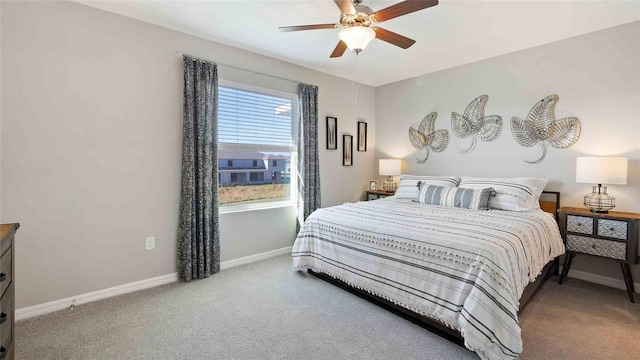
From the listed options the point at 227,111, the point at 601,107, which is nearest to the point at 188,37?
the point at 227,111

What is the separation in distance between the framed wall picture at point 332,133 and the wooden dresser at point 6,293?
3390mm

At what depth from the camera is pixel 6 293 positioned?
142 centimetres

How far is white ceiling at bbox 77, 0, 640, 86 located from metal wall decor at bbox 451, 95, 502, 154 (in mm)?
609

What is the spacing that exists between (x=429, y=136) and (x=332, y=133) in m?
1.42

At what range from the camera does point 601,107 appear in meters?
2.99

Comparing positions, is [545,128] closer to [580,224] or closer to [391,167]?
[580,224]

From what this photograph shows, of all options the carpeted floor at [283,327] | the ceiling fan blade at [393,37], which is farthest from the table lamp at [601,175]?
the ceiling fan blade at [393,37]

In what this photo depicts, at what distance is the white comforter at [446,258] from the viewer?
68.9 inches

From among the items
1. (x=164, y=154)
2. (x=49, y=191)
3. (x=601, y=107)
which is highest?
(x=601, y=107)

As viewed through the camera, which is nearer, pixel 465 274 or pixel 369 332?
pixel 465 274

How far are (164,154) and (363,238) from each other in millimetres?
2071

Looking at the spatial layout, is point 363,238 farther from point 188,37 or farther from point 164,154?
point 188,37

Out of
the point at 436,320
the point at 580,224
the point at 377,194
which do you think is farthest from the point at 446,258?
the point at 377,194

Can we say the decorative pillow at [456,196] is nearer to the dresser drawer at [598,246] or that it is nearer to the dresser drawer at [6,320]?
the dresser drawer at [598,246]
